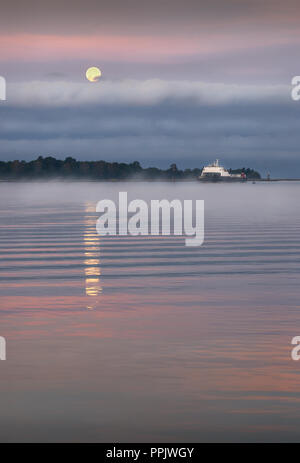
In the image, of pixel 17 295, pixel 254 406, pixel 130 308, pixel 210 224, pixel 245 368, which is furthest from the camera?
pixel 210 224

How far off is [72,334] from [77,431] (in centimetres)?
612

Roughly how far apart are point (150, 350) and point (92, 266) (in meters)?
14.7

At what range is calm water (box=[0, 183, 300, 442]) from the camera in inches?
464

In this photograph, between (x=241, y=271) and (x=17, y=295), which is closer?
(x=17, y=295)

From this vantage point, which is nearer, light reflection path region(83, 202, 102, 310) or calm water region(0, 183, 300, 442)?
calm water region(0, 183, 300, 442)

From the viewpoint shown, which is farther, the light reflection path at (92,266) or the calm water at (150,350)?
the light reflection path at (92,266)

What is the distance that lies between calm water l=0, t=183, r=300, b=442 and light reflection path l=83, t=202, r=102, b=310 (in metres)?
0.10

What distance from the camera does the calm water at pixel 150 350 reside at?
38.7 feet

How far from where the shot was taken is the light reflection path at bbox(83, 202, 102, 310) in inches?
898

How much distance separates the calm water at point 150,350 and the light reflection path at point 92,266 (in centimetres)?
10

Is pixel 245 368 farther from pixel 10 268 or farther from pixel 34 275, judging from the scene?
pixel 10 268

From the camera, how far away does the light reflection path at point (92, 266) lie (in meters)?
22.8
